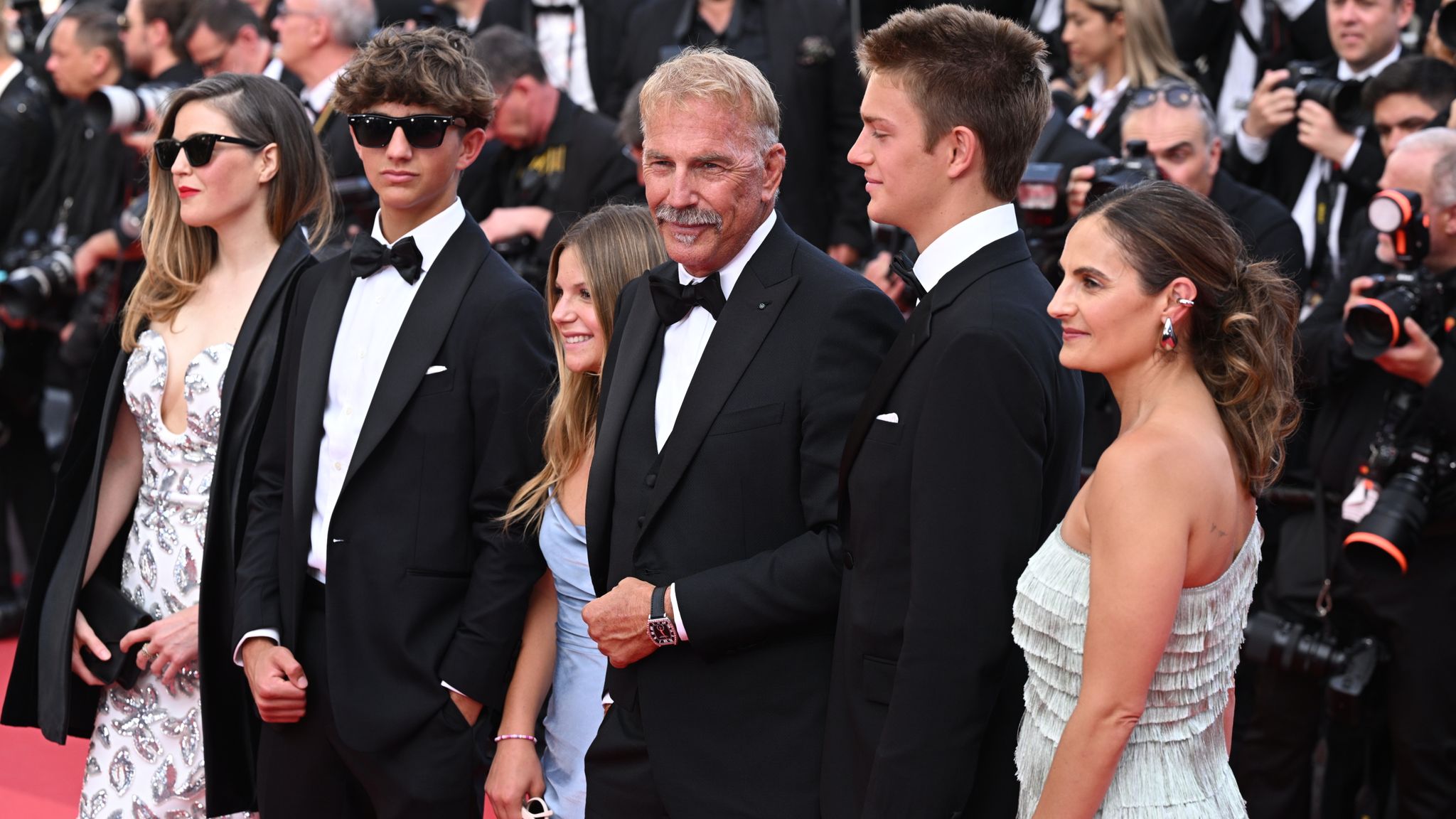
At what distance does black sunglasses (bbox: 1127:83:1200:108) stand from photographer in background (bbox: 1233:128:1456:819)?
64 cm

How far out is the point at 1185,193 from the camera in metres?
2.09

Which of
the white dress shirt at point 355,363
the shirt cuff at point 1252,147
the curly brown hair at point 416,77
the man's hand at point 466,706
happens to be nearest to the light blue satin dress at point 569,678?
the man's hand at point 466,706

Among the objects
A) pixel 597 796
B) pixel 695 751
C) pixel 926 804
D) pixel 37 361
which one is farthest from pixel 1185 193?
pixel 37 361

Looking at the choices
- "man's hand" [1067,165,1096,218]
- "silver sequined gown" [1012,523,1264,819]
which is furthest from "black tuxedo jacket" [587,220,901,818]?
"man's hand" [1067,165,1096,218]

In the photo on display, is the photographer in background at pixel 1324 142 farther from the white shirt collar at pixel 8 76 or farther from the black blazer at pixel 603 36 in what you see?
the white shirt collar at pixel 8 76

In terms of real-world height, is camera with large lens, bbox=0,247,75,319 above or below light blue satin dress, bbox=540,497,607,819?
below

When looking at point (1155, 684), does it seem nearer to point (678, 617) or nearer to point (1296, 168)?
point (678, 617)

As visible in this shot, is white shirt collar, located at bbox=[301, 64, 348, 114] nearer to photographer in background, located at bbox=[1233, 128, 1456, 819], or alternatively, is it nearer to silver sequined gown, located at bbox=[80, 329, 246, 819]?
silver sequined gown, located at bbox=[80, 329, 246, 819]

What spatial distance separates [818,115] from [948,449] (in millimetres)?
3747

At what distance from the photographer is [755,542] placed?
2348 mm

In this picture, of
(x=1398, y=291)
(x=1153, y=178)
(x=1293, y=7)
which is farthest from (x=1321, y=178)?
(x=1153, y=178)

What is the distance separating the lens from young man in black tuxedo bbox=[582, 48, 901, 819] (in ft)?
7.54

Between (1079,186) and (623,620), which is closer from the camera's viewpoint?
(623,620)

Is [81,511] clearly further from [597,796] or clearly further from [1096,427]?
[1096,427]
